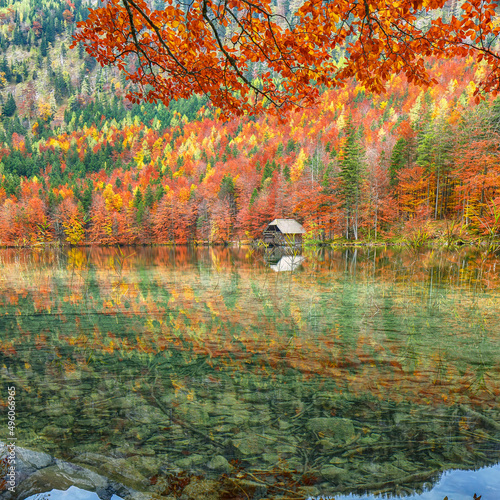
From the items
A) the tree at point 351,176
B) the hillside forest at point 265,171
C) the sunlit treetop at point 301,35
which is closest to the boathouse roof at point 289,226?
the hillside forest at point 265,171

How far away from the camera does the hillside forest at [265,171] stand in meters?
36.6

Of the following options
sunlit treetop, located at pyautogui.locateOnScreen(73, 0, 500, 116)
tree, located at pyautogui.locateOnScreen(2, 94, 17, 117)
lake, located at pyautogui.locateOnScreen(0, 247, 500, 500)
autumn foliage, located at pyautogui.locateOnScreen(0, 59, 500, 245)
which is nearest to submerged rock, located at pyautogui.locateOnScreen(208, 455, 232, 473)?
lake, located at pyautogui.locateOnScreen(0, 247, 500, 500)

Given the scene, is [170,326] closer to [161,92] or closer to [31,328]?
[31,328]

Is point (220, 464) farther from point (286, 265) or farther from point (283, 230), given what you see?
point (283, 230)

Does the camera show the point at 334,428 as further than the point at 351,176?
No

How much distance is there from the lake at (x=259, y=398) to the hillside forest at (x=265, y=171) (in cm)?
368

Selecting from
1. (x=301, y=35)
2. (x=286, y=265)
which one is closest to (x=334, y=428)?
(x=301, y=35)

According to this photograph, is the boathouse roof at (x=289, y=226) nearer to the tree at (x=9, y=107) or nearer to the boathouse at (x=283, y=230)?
the boathouse at (x=283, y=230)

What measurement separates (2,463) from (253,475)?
72.7 inches

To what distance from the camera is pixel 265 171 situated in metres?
64.1

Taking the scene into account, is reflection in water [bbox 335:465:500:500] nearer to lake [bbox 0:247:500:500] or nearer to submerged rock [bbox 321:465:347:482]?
lake [bbox 0:247:500:500]

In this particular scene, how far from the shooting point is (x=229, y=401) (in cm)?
354

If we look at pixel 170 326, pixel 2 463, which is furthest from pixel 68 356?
pixel 2 463

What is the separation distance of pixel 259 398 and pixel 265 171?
206 feet
